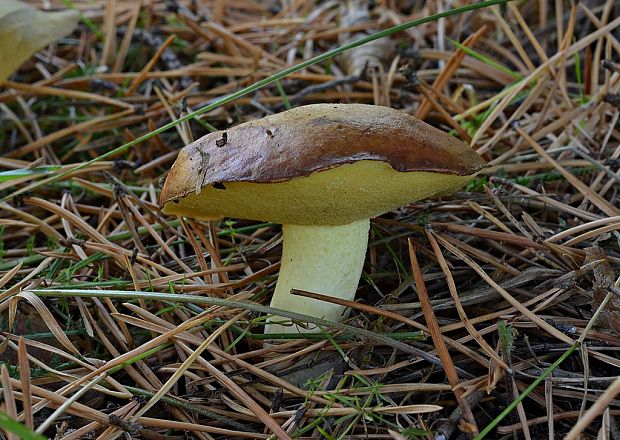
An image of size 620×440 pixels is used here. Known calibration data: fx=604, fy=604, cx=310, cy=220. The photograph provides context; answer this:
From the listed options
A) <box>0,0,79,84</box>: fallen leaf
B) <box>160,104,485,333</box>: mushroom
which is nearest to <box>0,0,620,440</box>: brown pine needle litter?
<box>160,104,485,333</box>: mushroom

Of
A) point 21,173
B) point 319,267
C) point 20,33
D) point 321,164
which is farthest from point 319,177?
point 20,33

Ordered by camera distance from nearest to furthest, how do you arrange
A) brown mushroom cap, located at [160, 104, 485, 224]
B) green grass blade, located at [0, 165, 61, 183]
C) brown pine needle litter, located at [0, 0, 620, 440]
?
brown mushroom cap, located at [160, 104, 485, 224] → brown pine needle litter, located at [0, 0, 620, 440] → green grass blade, located at [0, 165, 61, 183]

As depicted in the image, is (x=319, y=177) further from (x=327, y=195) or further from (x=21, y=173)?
(x=21, y=173)

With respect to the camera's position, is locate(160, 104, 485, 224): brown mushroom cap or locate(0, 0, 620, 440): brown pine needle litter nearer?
locate(160, 104, 485, 224): brown mushroom cap

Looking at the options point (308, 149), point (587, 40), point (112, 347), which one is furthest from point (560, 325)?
point (587, 40)

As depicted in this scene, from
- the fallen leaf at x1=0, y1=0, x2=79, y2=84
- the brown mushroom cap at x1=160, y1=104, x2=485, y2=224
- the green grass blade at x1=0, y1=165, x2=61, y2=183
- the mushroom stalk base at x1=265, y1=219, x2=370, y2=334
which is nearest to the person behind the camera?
the brown mushroom cap at x1=160, y1=104, x2=485, y2=224

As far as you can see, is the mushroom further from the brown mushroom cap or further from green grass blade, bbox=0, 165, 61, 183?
green grass blade, bbox=0, 165, 61, 183

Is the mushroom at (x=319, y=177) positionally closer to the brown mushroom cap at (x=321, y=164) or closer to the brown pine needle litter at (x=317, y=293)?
the brown mushroom cap at (x=321, y=164)
